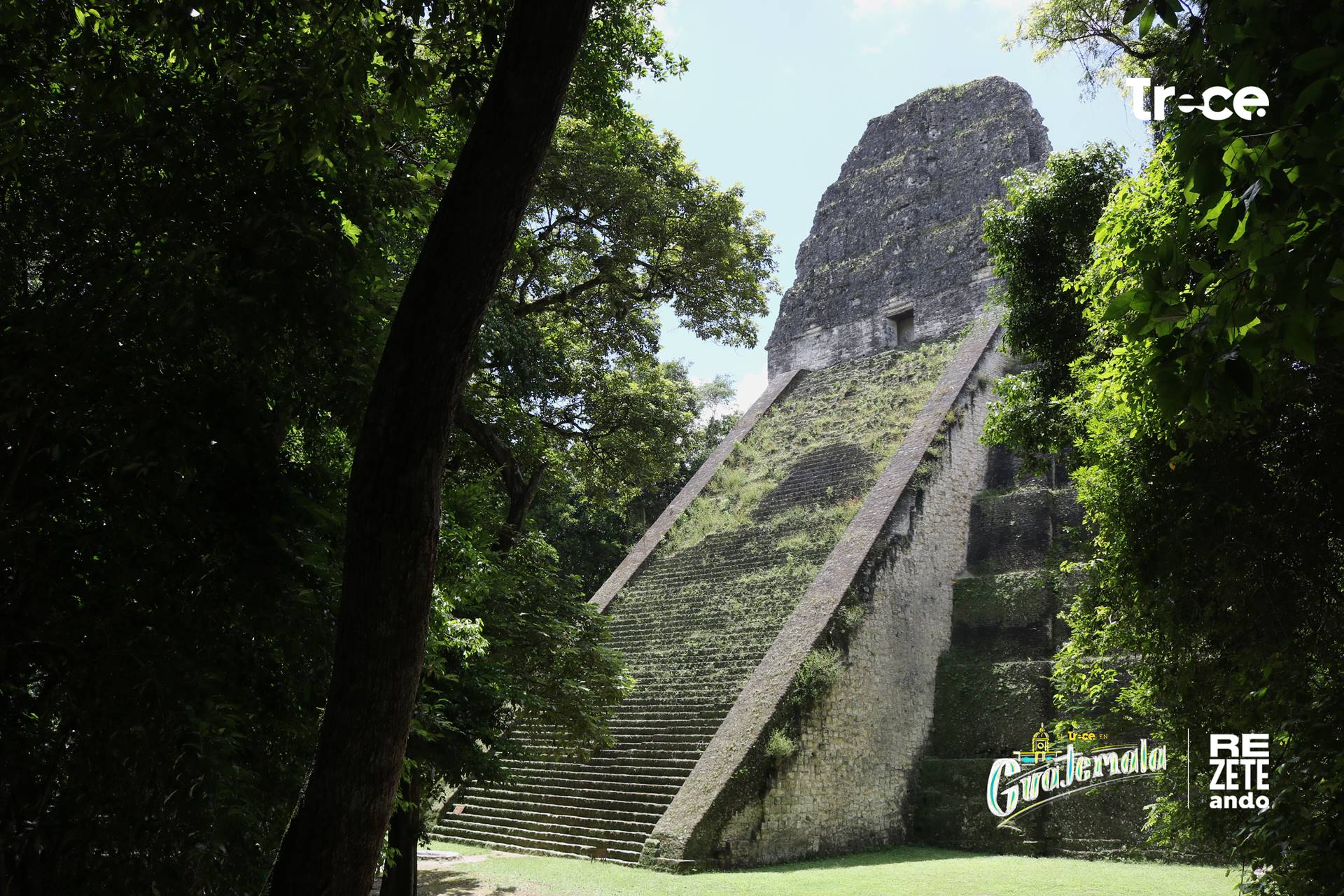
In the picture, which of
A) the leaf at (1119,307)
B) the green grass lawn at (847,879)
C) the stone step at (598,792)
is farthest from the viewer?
the stone step at (598,792)

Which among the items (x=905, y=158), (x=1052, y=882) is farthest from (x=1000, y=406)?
(x=905, y=158)

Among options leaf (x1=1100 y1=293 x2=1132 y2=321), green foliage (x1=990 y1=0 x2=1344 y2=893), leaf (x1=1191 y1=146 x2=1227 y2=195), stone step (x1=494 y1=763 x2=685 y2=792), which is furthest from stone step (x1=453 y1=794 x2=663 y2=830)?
leaf (x1=1191 y1=146 x2=1227 y2=195)

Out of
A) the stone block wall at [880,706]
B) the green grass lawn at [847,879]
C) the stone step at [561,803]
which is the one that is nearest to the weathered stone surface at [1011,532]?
the stone block wall at [880,706]

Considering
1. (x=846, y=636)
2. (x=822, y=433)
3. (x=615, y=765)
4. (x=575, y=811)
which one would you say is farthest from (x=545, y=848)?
(x=822, y=433)

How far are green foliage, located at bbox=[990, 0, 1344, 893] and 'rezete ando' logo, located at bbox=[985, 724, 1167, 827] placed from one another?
377 cm

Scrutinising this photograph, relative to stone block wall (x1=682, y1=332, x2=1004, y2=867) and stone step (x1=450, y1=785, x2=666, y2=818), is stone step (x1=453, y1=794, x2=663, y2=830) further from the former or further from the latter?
stone block wall (x1=682, y1=332, x2=1004, y2=867)

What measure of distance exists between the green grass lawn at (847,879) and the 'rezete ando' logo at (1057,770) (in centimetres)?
85

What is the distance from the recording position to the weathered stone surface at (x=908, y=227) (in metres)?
19.1

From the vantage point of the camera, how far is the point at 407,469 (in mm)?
2436

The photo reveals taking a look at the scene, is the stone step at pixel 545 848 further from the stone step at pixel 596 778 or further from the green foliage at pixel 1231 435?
the green foliage at pixel 1231 435

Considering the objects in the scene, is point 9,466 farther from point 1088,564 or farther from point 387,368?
point 1088,564

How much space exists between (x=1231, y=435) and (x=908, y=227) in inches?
632

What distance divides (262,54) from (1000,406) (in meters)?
6.23

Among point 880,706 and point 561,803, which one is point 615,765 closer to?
point 561,803
